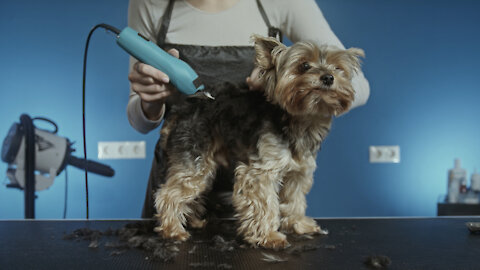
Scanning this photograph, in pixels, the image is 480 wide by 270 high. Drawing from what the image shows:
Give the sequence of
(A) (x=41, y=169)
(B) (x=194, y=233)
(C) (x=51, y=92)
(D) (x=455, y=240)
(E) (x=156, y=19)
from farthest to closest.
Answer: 1. (C) (x=51, y=92)
2. (A) (x=41, y=169)
3. (E) (x=156, y=19)
4. (B) (x=194, y=233)
5. (D) (x=455, y=240)

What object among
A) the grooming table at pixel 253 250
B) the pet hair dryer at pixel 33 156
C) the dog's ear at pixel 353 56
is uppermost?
the dog's ear at pixel 353 56

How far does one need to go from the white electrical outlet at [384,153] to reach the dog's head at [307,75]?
187cm

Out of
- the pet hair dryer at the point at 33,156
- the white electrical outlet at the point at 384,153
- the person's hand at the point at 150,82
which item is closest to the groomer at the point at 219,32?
the person's hand at the point at 150,82

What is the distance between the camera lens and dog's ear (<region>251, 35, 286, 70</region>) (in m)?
1.10

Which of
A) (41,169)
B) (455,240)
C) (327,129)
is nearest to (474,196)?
(455,240)

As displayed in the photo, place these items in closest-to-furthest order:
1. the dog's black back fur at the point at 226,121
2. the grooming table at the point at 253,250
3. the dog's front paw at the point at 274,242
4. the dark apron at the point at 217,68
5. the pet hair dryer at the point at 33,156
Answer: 1. the grooming table at the point at 253,250
2. the dog's front paw at the point at 274,242
3. the dog's black back fur at the point at 226,121
4. the dark apron at the point at 217,68
5. the pet hair dryer at the point at 33,156

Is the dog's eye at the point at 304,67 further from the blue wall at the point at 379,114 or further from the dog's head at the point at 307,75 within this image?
the blue wall at the point at 379,114

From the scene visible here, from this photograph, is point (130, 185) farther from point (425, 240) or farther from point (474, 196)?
point (474, 196)

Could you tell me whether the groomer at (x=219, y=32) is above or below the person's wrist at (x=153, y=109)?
above

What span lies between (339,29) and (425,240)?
2.05 metres

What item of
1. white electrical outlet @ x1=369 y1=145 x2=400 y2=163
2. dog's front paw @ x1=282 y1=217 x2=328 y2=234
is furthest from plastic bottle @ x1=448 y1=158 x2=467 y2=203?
dog's front paw @ x1=282 y1=217 x2=328 y2=234

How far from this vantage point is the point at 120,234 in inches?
45.6

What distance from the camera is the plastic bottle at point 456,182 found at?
2.82 meters

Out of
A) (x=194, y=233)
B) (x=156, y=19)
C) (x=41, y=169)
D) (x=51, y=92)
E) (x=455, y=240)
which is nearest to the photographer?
(x=455, y=240)
